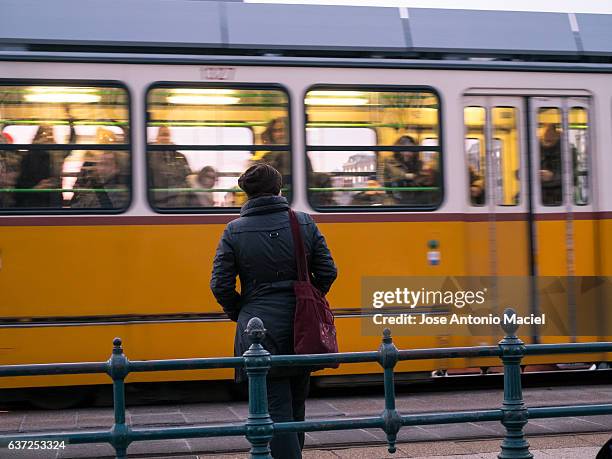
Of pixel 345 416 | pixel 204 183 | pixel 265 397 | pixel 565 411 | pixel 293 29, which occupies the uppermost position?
pixel 293 29

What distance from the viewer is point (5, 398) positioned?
33.2ft

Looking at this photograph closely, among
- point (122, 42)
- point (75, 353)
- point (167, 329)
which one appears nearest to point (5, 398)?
point (75, 353)

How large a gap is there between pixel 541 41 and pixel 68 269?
17.7ft

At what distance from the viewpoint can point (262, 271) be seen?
5.61 meters

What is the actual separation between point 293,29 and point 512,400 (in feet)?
18.5

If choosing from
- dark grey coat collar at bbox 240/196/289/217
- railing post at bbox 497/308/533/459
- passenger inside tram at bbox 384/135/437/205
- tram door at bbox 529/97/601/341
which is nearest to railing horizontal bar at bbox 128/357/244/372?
dark grey coat collar at bbox 240/196/289/217

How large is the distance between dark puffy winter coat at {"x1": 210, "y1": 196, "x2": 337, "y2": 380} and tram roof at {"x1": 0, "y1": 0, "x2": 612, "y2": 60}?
185 inches

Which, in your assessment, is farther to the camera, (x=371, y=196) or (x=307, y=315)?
(x=371, y=196)

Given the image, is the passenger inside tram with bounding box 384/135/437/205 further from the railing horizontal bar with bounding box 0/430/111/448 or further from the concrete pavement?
the railing horizontal bar with bounding box 0/430/111/448

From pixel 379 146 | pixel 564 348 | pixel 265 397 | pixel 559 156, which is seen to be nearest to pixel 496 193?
pixel 559 156

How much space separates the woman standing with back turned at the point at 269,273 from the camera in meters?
5.55

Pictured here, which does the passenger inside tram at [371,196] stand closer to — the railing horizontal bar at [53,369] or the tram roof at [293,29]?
the tram roof at [293,29]

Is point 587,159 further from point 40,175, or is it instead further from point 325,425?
point 325,425

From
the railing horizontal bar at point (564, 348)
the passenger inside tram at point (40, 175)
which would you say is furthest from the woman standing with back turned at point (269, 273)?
the passenger inside tram at point (40, 175)
